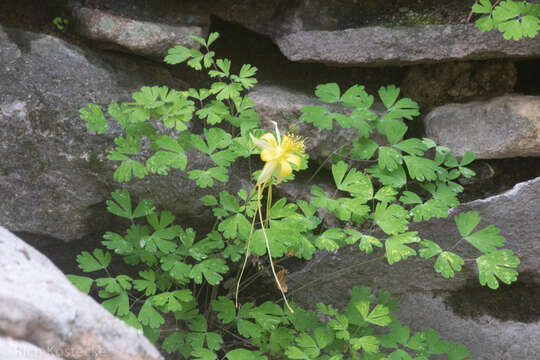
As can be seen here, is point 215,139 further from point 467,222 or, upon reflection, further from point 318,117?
point 467,222

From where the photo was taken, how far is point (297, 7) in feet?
7.27

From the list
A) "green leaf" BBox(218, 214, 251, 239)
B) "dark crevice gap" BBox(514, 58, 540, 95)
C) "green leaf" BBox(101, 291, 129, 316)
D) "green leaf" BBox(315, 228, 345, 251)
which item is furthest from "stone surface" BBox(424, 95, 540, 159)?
"green leaf" BBox(101, 291, 129, 316)

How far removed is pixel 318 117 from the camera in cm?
194

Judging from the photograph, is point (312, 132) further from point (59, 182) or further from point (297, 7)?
point (59, 182)

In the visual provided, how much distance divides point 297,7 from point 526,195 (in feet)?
4.06

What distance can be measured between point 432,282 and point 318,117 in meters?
0.89

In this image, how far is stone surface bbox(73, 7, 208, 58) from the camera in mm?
2035

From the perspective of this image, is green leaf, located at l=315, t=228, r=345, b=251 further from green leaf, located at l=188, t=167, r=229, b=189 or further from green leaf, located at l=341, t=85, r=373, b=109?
green leaf, located at l=341, t=85, r=373, b=109

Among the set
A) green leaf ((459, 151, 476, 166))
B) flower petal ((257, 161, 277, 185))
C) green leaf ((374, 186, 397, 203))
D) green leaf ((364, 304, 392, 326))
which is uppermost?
flower petal ((257, 161, 277, 185))

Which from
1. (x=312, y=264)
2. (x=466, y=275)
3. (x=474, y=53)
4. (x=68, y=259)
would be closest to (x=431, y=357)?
(x=466, y=275)

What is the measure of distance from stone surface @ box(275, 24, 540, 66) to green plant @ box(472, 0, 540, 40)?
182mm

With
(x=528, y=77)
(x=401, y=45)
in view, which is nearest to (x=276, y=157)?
(x=401, y=45)

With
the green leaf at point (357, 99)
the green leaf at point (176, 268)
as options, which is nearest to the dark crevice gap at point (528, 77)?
the green leaf at point (357, 99)

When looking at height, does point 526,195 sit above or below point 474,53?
below
